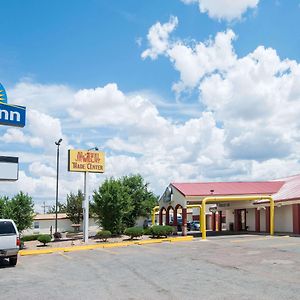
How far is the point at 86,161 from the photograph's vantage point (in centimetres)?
3116

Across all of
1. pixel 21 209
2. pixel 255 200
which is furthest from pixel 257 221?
pixel 21 209

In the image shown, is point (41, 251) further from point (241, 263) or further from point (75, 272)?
point (241, 263)

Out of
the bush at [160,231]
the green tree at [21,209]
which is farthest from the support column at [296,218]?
the green tree at [21,209]

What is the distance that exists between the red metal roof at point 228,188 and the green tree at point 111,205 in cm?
449

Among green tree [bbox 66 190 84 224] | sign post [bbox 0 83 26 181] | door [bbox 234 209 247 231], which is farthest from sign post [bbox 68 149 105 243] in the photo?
green tree [bbox 66 190 84 224]

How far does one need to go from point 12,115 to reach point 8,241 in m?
6.88

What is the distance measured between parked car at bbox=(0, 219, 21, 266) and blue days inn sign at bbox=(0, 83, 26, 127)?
5710mm

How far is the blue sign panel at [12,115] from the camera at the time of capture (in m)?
20.6

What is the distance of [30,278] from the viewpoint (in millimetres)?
13445

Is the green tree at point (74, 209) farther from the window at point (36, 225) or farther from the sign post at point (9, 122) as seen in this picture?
the sign post at point (9, 122)

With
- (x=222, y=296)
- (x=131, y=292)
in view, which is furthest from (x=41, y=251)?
(x=222, y=296)

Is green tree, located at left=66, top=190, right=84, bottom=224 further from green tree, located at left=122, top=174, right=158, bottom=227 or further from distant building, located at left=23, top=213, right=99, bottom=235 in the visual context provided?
green tree, located at left=122, top=174, right=158, bottom=227

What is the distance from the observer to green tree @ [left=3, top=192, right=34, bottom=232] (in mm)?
30297

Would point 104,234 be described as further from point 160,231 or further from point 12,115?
point 12,115
